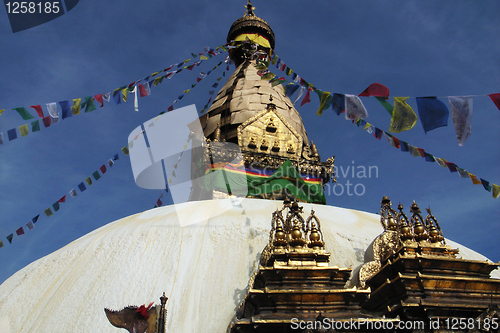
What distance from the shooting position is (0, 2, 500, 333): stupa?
15.4 feet

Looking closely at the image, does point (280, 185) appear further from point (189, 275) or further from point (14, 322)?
point (14, 322)

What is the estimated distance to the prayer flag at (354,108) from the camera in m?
6.11

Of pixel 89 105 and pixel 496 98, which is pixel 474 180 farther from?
pixel 89 105

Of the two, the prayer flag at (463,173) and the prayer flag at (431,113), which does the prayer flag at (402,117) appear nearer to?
the prayer flag at (431,113)

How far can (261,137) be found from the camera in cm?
1123

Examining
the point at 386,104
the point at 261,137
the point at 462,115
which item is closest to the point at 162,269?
the point at 386,104

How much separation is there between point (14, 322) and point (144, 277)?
2060mm

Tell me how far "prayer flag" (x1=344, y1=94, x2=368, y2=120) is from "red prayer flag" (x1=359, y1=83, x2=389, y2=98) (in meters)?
0.49

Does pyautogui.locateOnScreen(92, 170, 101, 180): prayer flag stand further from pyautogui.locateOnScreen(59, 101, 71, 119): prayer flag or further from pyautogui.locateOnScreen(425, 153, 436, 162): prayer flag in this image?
pyautogui.locateOnScreen(425, 153, 436, 162): prayer flag

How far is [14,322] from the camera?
5.92 metres

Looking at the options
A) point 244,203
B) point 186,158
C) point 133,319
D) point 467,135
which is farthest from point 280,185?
point 133,319

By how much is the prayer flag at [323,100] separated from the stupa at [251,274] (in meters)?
1.66

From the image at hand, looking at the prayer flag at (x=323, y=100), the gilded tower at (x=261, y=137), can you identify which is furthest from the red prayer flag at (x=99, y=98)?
the prayer flag at (x=323, y=100)

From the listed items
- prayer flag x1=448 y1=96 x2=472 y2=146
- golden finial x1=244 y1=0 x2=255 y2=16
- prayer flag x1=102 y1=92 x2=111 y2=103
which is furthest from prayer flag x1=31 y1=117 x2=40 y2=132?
golden finial x1=244 y1=0 x2=255 y2=16
